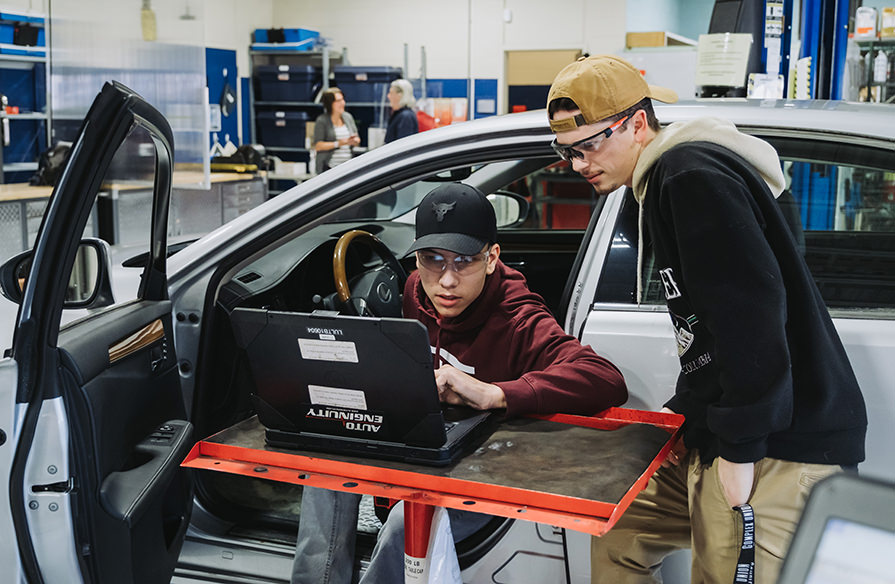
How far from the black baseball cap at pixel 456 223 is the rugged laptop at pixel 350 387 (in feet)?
1.70

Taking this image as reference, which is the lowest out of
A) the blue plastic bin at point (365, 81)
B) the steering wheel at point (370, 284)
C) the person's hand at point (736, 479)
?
the person's hand at point (736, 479)

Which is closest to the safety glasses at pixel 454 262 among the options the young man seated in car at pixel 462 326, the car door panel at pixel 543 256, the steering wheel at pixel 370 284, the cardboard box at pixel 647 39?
the young man seated in car at pixel 462 326

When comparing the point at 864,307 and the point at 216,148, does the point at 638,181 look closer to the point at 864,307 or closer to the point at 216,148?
the point at 864,307

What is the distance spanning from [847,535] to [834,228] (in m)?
1.70

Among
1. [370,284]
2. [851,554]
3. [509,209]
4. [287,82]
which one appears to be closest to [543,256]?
[509,209]

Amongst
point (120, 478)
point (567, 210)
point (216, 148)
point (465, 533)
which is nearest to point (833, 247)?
point (465, 533)

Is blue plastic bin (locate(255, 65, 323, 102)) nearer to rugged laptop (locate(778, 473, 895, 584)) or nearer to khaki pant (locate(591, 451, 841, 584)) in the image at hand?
khaki pant (locate(591, 451, 841, 584))

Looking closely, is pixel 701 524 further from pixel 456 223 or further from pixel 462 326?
pixel 456 223

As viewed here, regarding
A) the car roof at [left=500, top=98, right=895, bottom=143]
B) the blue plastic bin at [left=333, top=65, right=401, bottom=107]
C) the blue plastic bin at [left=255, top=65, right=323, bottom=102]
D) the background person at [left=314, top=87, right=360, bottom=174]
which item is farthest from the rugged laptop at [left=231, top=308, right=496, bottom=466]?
the blue plastic bin at [left=255, top=65, right=323, bottom=102]

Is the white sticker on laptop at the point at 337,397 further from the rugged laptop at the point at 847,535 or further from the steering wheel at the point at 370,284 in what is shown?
the rugged laptop at the point at 847,535

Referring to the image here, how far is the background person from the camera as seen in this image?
33.9 feet

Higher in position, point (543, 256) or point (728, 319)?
point (728, 319)

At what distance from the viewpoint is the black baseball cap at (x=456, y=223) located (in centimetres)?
214

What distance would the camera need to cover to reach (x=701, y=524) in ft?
5.69
